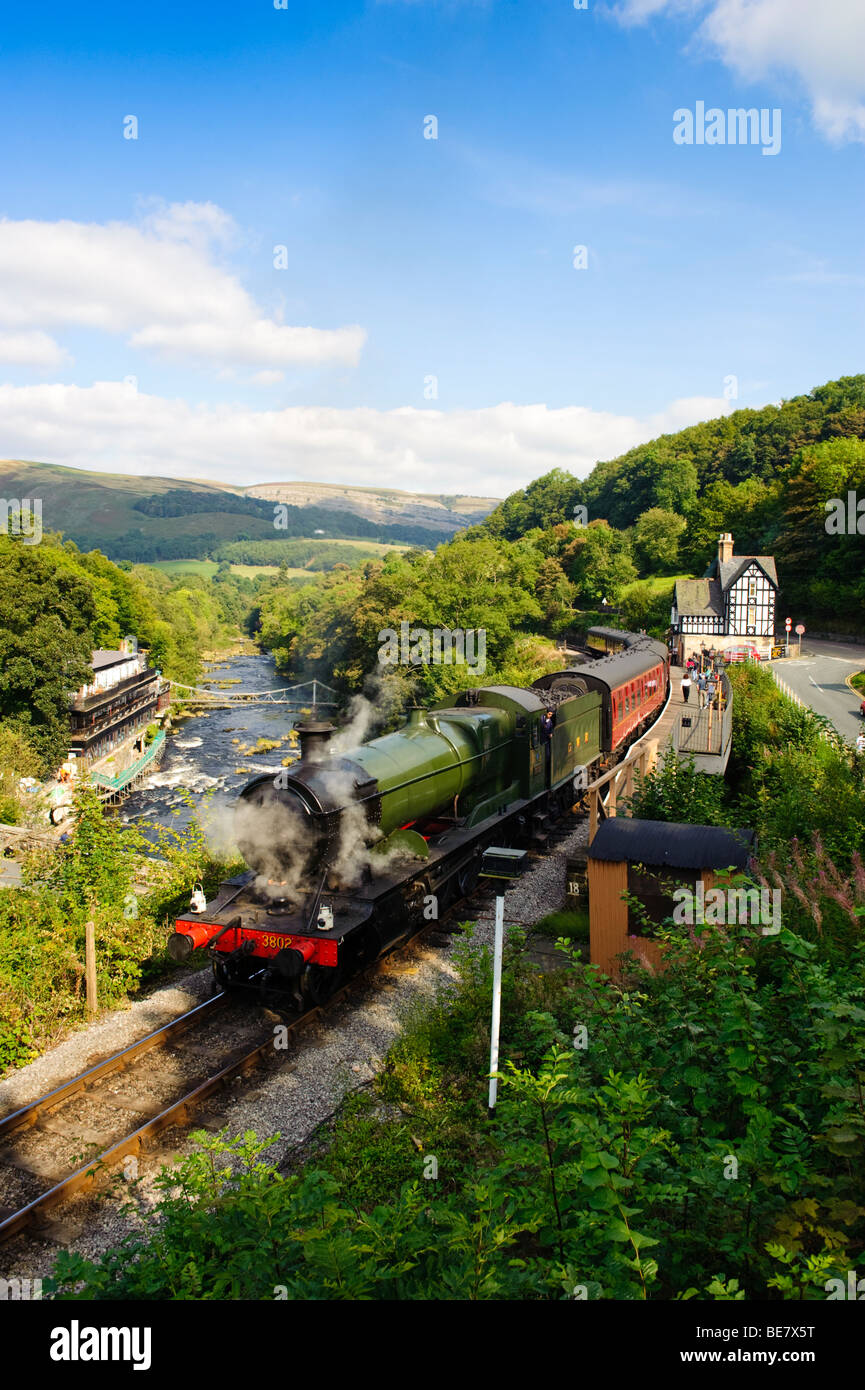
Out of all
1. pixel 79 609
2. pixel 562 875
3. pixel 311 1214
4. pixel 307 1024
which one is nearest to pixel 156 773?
pixel 79 609

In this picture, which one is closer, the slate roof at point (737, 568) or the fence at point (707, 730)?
the fence at point (707, 730)

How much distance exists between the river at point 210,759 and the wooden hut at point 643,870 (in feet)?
64.4

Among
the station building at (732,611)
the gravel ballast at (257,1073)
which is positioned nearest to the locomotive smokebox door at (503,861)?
the gravel ballast at (257,1073)

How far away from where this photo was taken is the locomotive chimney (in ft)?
40.7

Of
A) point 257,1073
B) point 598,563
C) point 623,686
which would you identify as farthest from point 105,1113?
point 598,563

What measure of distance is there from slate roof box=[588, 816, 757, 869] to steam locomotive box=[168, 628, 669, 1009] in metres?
3.09

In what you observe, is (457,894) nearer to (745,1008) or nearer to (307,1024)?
(307,1024)

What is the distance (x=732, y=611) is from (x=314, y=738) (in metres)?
51.2

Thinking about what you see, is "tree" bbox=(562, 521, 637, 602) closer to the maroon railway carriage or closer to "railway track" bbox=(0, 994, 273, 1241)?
the maroon railway carriage

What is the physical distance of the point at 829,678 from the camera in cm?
3806

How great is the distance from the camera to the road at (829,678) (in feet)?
88.4

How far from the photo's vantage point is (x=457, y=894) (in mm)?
15258

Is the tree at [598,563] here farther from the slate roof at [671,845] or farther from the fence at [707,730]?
the slate roof at [671,845]

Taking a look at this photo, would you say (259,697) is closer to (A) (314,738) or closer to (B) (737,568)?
(B) (737,568)
